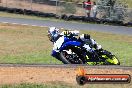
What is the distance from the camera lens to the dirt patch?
37.4ft

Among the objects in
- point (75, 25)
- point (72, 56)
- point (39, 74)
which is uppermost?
point (39, 74)

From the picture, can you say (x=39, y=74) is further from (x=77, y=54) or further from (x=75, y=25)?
(x=75, y=25)

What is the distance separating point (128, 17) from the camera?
33.9m

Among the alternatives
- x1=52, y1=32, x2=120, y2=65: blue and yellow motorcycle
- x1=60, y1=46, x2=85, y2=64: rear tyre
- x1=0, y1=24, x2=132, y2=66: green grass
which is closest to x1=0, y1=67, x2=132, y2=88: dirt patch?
x1=52, y1=32, x2=120, y2=65: blue and yellow motorcycle

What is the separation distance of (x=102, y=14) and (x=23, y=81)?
2369 cm

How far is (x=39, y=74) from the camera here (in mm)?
11961

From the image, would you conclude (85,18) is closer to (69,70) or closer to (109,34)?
(109,34)

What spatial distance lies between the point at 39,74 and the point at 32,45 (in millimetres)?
9214

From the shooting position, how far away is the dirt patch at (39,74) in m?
11.4

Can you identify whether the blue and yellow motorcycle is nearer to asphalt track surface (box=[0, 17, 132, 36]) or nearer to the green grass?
the green grass

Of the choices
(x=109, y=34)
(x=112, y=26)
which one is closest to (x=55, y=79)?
(x=109, y=34)

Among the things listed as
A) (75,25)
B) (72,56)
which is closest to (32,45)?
(72,56)

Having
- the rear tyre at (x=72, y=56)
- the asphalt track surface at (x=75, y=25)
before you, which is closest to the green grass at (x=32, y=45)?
the rear tyre at (x=72, y=56)

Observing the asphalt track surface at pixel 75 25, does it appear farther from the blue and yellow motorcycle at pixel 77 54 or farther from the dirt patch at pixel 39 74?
the dirt patch at pixel 39 74
